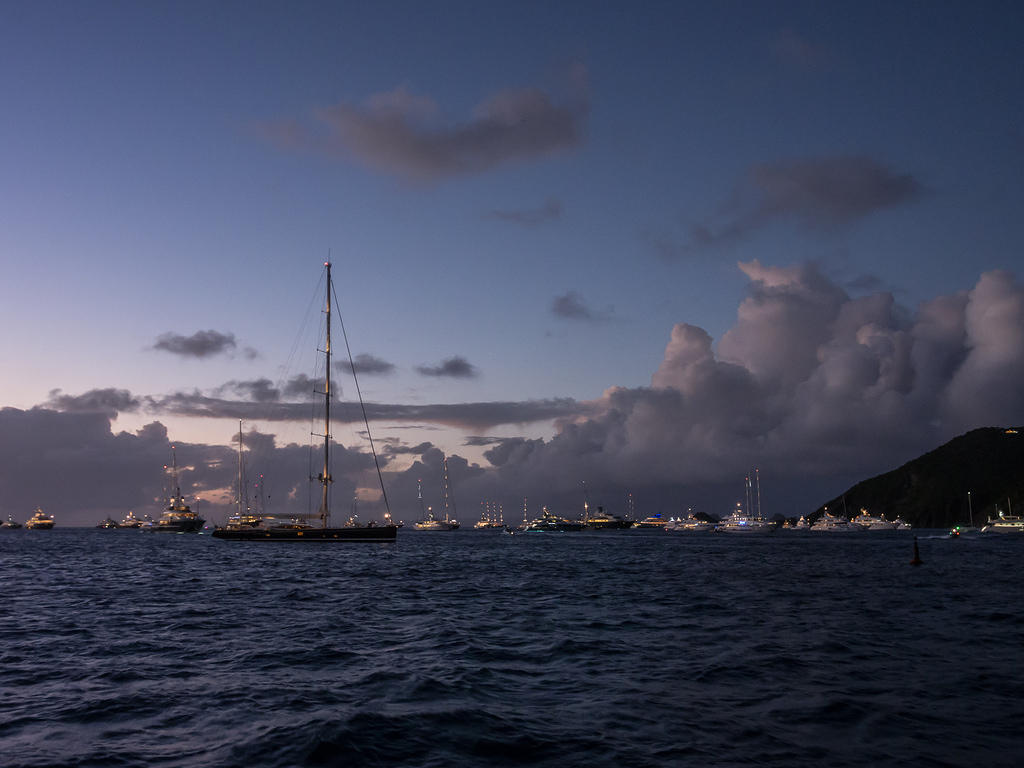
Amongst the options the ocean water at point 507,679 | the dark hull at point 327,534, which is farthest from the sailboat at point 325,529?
the ocean water at point 507,679

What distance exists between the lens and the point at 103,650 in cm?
2672

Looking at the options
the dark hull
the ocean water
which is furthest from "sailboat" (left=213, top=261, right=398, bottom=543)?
the ocean water

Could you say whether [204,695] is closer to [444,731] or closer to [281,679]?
Answer: [281,679]

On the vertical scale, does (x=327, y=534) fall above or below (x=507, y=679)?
below

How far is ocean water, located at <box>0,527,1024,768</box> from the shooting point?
1545 centimetres

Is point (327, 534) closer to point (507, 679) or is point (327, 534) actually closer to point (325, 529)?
point (325, 529)

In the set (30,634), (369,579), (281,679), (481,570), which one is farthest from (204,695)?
(481,570)

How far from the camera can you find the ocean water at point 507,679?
15445 millimetres

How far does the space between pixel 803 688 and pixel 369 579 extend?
4287cm

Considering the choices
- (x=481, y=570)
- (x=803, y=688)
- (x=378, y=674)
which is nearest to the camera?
(x=803, y=688)

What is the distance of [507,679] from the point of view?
22.5 m

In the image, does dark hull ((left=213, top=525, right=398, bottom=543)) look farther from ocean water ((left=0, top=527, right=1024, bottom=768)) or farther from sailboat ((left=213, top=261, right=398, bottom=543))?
ocean water ((left=0, top=527, right=1024, bottom=768))

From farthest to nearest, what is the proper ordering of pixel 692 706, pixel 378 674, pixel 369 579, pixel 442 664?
pixel 369 579, pixel 442 664, pixel 378 674, pixel 692 706

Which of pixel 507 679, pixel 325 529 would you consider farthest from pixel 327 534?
pixel 507 679
